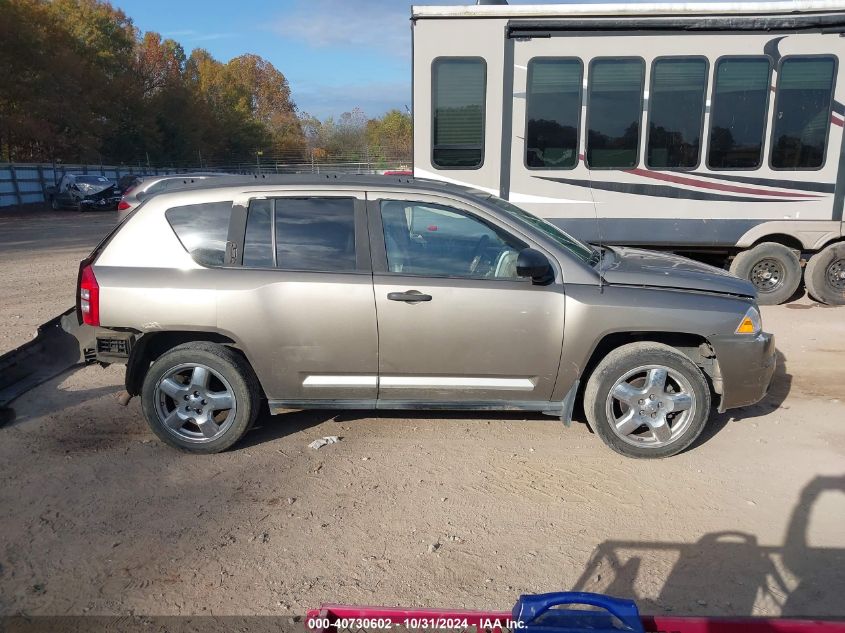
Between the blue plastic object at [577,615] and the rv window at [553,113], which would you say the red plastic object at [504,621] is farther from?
the rv window at [553,113]

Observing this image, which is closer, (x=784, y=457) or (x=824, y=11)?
(x=784, y=457)

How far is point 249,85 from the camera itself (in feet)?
263

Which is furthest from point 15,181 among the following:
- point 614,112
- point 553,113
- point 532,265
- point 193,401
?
point 532,265

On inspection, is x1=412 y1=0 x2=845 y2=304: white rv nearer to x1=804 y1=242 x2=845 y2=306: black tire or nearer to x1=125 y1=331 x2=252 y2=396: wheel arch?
x1=804 y1=242 x2=845 y2=306: black tire

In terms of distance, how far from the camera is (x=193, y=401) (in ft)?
14.2

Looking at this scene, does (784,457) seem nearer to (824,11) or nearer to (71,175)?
(824,11)

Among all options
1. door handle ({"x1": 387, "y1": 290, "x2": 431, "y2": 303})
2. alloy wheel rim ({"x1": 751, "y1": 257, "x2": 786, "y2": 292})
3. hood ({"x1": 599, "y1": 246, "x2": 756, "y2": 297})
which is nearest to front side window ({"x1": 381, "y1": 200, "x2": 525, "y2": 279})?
door handle ({"x1": 387, "y1": 290, "x2": 431, "y2": 303})

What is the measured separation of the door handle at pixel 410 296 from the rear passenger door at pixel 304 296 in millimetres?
170

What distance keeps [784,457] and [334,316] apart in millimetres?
3139

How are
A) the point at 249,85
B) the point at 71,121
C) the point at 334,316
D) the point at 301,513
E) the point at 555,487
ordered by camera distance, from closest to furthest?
the point at 301,513 → the point at 555,487 → the point at 334,316 → the point at 71,121 → the point at 249,85

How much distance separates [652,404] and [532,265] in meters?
1.23

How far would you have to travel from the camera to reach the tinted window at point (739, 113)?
7.91 m

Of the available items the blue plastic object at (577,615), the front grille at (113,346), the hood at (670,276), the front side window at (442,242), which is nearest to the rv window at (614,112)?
the hood at (670,276)

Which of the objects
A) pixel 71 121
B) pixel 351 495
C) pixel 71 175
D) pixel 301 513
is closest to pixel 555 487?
pixel 351 495
